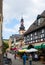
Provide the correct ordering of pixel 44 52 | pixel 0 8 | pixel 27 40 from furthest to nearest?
pixel 27 40
pixel 44 52
pixel 0 8

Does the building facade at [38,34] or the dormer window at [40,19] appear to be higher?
the dormer window at [40,19]

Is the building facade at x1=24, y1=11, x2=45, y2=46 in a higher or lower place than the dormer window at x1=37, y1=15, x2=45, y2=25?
lower

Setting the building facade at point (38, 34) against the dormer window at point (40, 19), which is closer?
the building facade at point (38, 34)

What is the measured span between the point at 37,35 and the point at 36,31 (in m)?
1.36

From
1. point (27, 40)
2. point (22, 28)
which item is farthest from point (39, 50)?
point (22, 28)

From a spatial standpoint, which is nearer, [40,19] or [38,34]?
[38,34]

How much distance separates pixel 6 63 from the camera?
27438mm

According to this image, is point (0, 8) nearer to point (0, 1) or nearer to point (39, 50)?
point (0, 1)

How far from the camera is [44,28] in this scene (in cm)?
5006

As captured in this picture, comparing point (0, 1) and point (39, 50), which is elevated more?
point (0, 1)

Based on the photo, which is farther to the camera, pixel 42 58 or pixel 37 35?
pixel 37 35

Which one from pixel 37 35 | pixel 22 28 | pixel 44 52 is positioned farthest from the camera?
pixel 22 28

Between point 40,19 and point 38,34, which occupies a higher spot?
point 40,19

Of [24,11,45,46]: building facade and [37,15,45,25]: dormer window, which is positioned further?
[37,15,45,25]: dormer window
